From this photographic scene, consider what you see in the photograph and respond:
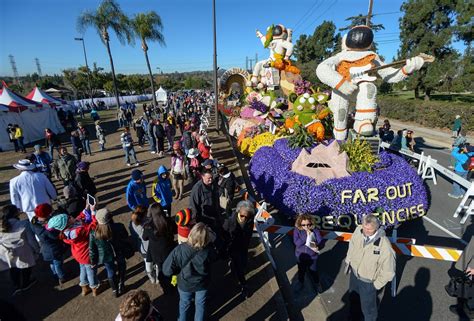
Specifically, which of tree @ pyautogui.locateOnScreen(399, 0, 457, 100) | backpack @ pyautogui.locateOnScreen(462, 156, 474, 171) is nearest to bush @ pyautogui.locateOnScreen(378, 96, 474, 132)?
tree @ pyautogui.locateOnScreen(399, 0, 457, 100)

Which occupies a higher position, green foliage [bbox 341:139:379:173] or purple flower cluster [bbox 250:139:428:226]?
green foliage [bbox 341:139:379:173]

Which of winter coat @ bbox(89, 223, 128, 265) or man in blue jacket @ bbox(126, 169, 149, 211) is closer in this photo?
winter coat @ bbox(89, 223, 128, 265)

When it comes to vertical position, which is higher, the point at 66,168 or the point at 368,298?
the point at 66,168

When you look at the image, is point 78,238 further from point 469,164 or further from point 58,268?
point 469,164

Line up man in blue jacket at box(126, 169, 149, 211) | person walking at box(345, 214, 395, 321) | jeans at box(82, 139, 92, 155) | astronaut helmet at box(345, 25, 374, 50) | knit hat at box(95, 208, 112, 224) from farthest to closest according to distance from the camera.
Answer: jeans at box(82, 139, 92, 155) → astronaut helmet at box(345, 25, 374, 50) → man in blue jacket at box(126, 169, 149, 211) → knit hat at box(95, 208, 112, 224) → person walking at box(345, 214, 395, 321)

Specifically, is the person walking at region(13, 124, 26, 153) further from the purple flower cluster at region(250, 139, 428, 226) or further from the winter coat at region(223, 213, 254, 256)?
the winter coat at region(223, 213, 254, 256)

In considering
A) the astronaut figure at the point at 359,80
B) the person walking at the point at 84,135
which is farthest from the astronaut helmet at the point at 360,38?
the person walking at the point at 84,135

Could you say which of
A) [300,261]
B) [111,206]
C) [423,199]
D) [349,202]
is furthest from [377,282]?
[111,206]

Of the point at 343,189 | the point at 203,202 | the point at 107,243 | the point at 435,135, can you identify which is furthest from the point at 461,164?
the point at 435,135

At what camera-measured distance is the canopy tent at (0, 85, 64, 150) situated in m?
13.7

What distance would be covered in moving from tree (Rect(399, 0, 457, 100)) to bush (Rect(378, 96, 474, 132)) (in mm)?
3182

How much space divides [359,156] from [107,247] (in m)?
5.22

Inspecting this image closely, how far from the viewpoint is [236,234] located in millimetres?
3703

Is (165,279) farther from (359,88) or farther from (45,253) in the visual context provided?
(359,88)
